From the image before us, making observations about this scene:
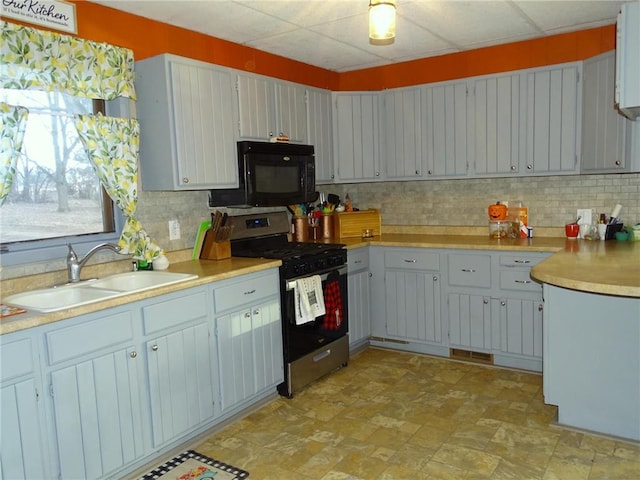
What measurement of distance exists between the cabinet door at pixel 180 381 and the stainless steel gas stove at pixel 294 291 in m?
0.68

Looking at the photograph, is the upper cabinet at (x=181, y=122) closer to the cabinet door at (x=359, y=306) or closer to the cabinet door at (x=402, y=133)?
the cabinet door at (x=359, y=306)

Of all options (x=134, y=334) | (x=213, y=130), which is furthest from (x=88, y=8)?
(x=134, y=334)

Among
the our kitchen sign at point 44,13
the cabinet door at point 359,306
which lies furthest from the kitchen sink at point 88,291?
the cabinet door at point 359,306

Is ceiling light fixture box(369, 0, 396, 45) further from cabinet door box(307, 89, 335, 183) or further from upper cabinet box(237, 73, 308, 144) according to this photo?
cabinet door box(307, 89, 335, 183)

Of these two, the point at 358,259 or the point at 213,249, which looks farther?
the point at 358,259

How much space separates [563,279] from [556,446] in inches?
37.0

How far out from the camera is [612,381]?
8.75 ft

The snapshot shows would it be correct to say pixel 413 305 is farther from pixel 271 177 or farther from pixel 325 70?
pixel 325 70

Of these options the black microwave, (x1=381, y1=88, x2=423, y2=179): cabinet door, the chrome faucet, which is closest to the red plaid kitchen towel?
the black microwave

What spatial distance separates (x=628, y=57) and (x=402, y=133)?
7.09ft

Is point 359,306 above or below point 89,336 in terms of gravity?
below

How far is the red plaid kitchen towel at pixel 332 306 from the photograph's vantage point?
12.3 ft

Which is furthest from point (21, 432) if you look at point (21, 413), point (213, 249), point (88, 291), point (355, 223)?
point (355, 223)

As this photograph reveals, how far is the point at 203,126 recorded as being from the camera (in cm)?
325
